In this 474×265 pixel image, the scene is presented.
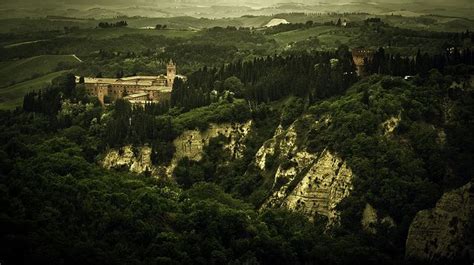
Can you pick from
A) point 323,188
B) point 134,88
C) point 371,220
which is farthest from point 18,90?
point 371,220

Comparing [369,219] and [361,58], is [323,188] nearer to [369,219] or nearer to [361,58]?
[369,219]

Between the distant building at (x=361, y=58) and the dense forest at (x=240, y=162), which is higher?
the distant building at (x=361, y=58)

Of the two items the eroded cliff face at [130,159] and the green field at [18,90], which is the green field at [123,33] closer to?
the green field at [18,90]

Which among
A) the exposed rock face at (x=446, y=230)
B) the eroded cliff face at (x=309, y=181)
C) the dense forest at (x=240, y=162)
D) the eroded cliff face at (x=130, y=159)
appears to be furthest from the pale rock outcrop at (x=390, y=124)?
the eroded cliff face at (x=130, y=159)

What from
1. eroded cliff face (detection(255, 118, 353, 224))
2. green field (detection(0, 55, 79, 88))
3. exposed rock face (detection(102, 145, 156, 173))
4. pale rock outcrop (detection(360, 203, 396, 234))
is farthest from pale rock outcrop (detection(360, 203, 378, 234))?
green field (detection(0, 55, 79, 88))

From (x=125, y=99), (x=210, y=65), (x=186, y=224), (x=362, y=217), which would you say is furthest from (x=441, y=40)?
(x=186, y=224)

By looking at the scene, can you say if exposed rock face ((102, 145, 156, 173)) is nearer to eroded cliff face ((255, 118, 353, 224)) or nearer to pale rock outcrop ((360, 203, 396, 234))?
eroded cliff face ((255, 118, 353, 224))

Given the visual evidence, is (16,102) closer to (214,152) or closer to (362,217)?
(214,152)
